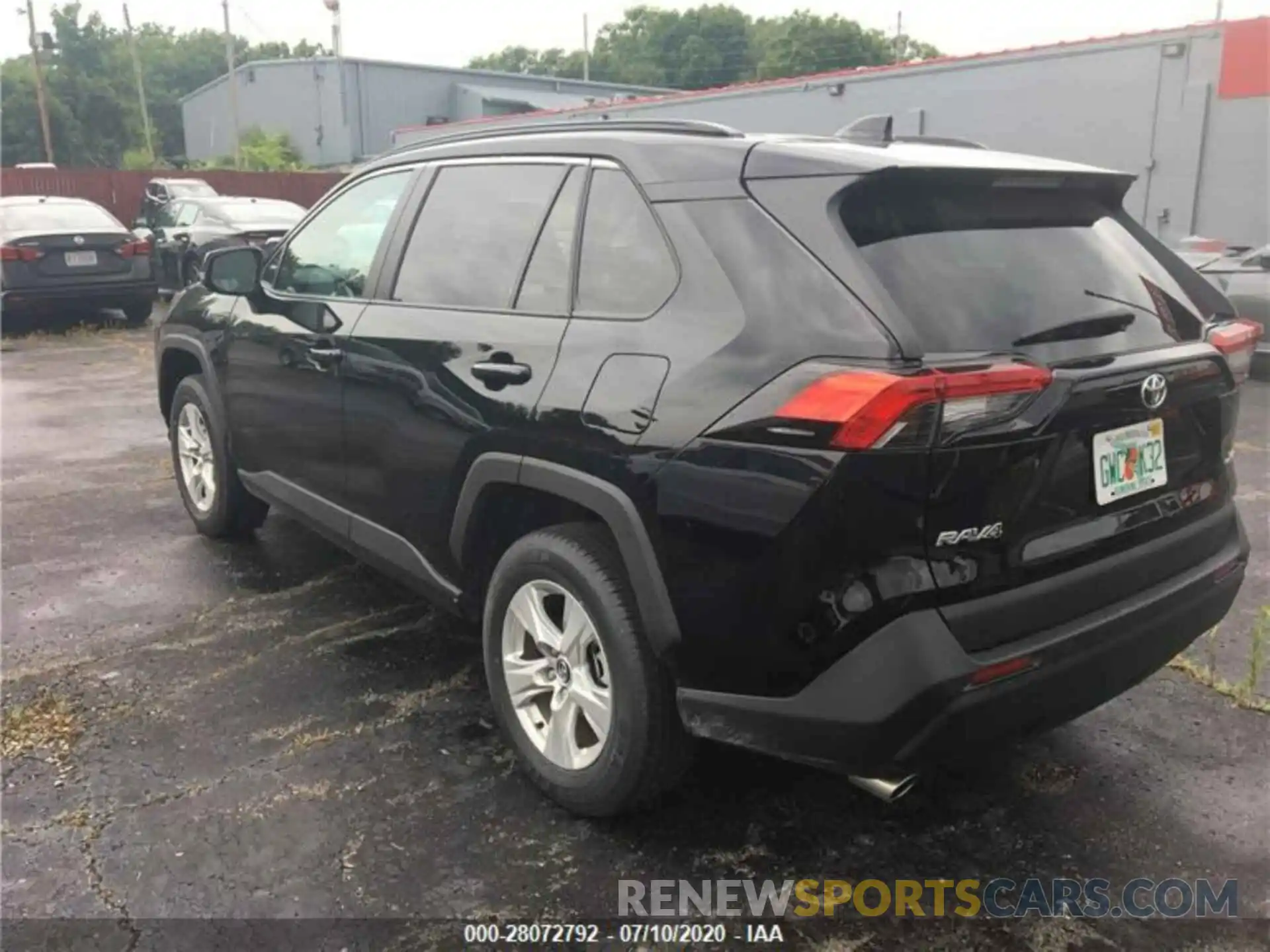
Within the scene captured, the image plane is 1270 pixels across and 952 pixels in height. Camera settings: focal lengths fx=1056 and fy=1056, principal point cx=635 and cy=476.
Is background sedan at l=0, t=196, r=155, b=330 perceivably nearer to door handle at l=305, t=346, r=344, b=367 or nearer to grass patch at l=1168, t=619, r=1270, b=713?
door handle at l=305, t=346, r=344, b=367

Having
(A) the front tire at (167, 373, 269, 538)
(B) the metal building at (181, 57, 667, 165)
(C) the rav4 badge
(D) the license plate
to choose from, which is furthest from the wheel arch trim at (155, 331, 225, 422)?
(B) the metal building at (181, 57, 667, 165)

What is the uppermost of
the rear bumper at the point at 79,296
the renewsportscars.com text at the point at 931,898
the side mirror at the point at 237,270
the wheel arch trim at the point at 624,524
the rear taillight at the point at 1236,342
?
the side mirror at the point at 237,270

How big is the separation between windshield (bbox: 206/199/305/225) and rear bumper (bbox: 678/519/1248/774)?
13.5 m

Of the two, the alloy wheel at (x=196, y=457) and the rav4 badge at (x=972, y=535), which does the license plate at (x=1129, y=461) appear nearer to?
the rav4 badge at (x=972, y=535)

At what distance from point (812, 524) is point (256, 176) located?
80.4 ft

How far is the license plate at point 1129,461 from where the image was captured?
2439 millimetres

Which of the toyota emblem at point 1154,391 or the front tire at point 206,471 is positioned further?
the front tire at point 206,471

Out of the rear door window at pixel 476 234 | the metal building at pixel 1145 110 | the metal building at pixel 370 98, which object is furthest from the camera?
the metal building at pixel 370 98

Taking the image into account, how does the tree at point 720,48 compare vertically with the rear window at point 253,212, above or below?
above

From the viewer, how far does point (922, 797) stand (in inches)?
120

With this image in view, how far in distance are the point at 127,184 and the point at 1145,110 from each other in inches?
725

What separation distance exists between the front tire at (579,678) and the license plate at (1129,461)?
3.72 feet

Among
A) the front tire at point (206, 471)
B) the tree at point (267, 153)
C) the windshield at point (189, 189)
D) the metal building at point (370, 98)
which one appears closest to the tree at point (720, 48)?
the metal building at point (370, 98)

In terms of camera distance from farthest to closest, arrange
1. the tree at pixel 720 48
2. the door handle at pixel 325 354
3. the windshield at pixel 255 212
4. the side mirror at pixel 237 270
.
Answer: the tree at pixel 720 48 < the windshield at pixel 255 212 < the side mirror at pixel 237 270 < the door handle at pixel 325 354
